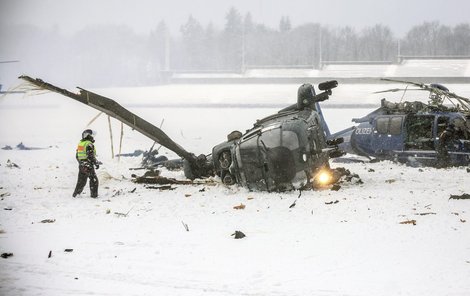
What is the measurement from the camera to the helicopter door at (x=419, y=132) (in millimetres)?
14203

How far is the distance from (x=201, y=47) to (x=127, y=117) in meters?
80.7

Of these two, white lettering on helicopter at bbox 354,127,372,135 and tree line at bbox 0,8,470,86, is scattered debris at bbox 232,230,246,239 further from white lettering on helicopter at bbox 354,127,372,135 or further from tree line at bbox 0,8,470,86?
tree line at bbox 0,8,470,86

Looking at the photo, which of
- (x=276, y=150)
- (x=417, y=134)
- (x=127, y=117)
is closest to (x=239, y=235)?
(x=276, y=150)

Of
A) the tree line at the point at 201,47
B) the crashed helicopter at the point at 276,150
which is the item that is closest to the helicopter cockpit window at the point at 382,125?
the crashed helicopter at the point at 276,150

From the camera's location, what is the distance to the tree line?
3415 inches

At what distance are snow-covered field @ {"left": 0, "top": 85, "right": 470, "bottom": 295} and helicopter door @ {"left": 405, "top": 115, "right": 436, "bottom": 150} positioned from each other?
1.19m

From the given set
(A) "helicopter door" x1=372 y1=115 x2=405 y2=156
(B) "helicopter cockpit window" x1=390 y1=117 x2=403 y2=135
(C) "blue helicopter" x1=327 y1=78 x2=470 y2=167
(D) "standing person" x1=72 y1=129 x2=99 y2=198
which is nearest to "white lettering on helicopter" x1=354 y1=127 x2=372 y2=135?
(C) "blue helicopter" x1=327 y1=78 x2=470 y2=167

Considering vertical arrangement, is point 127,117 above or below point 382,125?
above

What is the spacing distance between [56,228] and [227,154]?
174 inches

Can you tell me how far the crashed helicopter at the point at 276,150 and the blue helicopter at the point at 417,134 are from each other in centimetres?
242

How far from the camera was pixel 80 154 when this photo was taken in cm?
1060

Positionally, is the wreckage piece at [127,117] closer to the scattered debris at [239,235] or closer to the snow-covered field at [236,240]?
the snow-covered field at [236,240]

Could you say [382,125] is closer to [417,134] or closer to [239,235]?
[417,134]

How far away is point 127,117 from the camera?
11.5 m
